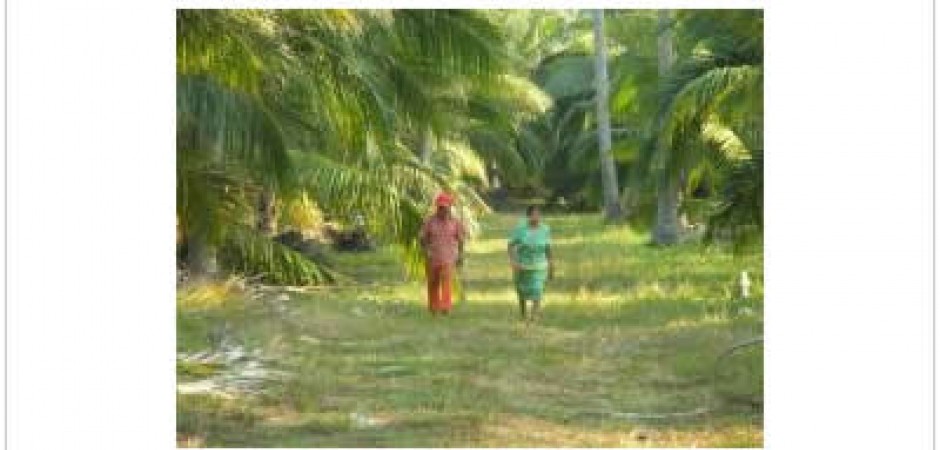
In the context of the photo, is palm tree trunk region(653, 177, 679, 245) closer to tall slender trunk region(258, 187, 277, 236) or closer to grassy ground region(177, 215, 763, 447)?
grassy ground region(177, 215, 763, 447)

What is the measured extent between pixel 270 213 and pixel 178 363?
4.08 meters

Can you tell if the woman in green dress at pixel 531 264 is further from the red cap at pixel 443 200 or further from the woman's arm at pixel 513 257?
the red cap at pixel 443 200

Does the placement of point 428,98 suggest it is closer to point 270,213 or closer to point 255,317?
point 255,317

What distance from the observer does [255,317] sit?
9.74 metres

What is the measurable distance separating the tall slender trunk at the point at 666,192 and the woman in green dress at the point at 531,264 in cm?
144

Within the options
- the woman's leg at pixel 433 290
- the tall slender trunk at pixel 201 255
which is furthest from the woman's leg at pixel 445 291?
the tall slender trunk at pixel 201 255

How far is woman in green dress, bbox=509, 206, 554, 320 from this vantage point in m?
9.60

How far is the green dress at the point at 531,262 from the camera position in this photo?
379 inches

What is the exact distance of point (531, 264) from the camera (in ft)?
31.6

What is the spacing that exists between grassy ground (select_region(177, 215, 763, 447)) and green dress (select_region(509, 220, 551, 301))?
8 centimetres

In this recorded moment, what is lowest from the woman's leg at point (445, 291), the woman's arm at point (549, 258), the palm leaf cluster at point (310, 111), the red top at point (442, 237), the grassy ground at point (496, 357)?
the grassy ground at point (496, 357)

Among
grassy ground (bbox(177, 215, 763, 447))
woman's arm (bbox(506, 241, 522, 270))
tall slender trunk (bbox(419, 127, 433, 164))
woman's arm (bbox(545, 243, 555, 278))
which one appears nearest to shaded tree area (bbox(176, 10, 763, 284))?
grassy ground (bbox(177, 215, 763, 447))

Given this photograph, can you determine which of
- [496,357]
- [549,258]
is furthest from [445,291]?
[496,357]
